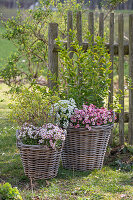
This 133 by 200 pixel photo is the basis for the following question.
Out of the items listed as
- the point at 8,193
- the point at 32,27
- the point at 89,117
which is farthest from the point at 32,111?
the point at 32,27

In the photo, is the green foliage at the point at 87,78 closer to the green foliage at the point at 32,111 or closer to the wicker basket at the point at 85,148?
the wicker basket at the point at 85,148

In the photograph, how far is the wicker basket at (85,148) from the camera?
3.50 m

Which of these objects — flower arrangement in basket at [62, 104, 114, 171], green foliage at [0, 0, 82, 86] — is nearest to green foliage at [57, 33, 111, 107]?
flower arrangement in basket at [62, 104, 114, 171]

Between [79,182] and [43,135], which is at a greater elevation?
[43,135]

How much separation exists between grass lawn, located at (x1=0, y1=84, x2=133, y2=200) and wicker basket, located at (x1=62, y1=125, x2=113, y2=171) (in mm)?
99

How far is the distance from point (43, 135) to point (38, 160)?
0.27 meters

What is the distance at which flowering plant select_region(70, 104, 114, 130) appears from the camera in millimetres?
3459

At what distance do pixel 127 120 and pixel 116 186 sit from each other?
173cm

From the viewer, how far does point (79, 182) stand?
3186 mm

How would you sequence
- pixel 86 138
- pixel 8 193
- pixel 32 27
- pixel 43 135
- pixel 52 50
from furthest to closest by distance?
pixel 32 27 → pixel 52 50 → pixel 86 138 → pixel 43 135 → pixel 8 193

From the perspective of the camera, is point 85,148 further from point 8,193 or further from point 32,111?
point 8,193

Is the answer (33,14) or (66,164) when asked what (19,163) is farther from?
(33,14)

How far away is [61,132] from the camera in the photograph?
319 cm

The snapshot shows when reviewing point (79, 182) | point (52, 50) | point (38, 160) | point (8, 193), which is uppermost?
point (52, 50)
